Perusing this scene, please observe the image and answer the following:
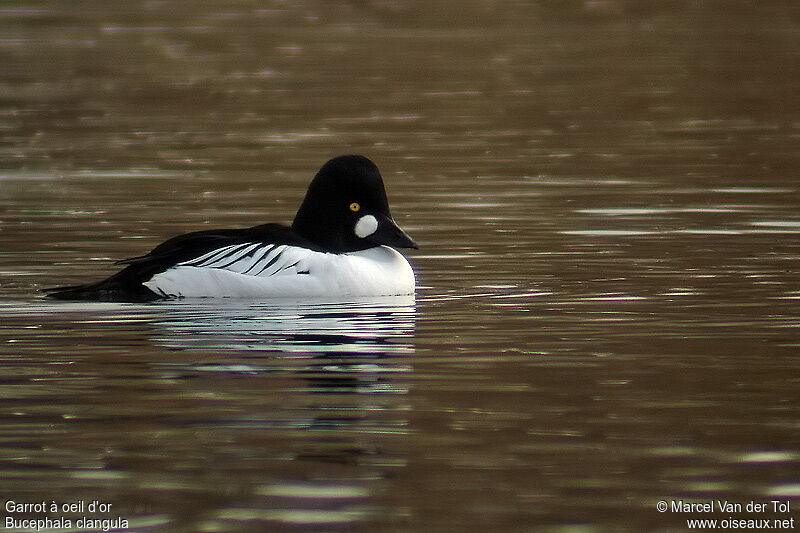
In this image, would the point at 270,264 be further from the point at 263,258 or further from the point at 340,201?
the point at 340,201

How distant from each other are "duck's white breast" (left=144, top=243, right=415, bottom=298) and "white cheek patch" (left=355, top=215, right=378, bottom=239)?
31 centimetres

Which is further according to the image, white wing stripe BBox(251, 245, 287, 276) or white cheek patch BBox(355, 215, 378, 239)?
white cheek patch BBox(355, 215, 378, 239)

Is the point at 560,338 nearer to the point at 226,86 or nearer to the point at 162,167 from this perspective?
the point at 162,167

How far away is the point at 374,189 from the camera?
1196cm

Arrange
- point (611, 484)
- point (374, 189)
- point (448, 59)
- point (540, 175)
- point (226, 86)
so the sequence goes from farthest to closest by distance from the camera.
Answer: point (448, 59)
point (226, 86)
point (540, 175)
point (374, 189)
point (611, 484)

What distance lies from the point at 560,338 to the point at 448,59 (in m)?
21.2

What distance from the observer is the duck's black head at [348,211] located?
1190 cm

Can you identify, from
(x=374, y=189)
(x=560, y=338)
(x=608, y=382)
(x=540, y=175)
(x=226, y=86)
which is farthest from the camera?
(x=226, y=86)

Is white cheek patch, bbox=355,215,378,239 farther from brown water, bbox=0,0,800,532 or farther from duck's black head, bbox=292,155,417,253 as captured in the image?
brown water, bbox=0,0,800,532

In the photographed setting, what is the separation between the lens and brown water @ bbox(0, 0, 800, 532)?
7.04m

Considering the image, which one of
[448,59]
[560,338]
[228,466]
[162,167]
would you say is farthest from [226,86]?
[228,466]

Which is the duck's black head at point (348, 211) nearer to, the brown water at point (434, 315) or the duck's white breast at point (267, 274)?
the duck's white breast at point (267, 274)

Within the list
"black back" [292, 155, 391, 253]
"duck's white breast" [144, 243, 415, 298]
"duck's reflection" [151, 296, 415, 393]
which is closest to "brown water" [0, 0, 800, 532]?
"duck's reflection" [151, 296, 415, 393]

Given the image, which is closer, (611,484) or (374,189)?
(611,484)
